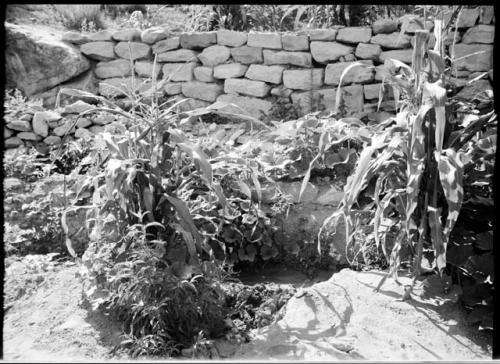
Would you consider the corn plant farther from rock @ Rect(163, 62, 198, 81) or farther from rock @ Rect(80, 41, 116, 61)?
rock @ Rect(80, 41, 116, 61)

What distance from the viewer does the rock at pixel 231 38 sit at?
5320 millimetres

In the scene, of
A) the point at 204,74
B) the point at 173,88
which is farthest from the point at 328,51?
the point at 173,88

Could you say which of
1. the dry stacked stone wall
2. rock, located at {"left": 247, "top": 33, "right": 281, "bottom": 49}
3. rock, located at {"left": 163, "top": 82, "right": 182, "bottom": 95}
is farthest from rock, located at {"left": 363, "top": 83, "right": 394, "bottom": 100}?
rock, located at {"left": 163, "top": 82, "right": 182, "bottom": 95}

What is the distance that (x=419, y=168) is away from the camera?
8.10 feet

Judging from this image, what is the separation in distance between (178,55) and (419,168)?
11.6ft

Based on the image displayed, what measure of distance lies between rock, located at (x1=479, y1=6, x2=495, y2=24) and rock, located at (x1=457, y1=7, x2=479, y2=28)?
1.6 inches

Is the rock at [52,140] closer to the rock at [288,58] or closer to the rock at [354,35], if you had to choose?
the rock at [288,58]

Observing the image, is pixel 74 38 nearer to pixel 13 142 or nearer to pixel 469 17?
pixel 13 142

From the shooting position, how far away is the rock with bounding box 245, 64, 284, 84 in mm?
5242

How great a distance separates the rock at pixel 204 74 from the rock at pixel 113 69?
691 millimetres

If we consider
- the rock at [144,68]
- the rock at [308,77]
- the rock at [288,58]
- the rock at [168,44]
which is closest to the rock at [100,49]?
the rock at [144,68]

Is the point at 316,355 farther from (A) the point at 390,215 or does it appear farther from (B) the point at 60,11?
(B) the point at 60,11

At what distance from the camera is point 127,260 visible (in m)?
2.60

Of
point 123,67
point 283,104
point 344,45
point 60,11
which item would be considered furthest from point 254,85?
point 60,11
